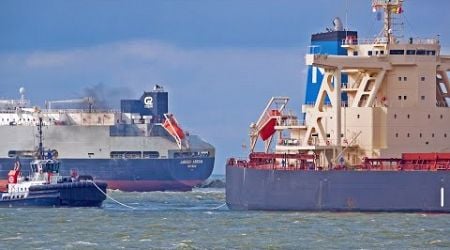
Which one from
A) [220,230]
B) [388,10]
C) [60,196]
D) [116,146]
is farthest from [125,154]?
[220,230]

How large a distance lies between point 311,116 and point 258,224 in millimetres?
8870

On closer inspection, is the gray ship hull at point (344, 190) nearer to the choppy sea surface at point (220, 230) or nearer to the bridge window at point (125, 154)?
the choppy sea surface at point (220, 230)

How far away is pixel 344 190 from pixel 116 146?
48.7m

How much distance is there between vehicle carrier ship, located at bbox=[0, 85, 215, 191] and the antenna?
44243 millimetres

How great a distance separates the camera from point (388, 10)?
61.0 meters

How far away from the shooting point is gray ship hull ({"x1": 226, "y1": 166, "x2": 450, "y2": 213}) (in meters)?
57.4

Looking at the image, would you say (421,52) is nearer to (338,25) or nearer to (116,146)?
(338,25)

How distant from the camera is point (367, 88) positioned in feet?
201

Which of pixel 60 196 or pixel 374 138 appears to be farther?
pixel 60 196

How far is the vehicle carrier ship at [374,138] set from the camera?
190 feet

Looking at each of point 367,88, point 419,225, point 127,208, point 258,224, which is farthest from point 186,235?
point 127,208

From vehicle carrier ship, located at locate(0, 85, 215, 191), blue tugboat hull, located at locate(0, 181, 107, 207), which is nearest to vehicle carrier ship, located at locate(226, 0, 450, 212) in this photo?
blue tugboat hull, located at locate(0, 181, 107, 207)

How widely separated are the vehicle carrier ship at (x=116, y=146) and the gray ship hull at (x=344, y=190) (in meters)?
40.3

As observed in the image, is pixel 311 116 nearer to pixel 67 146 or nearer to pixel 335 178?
pixel 335 178
